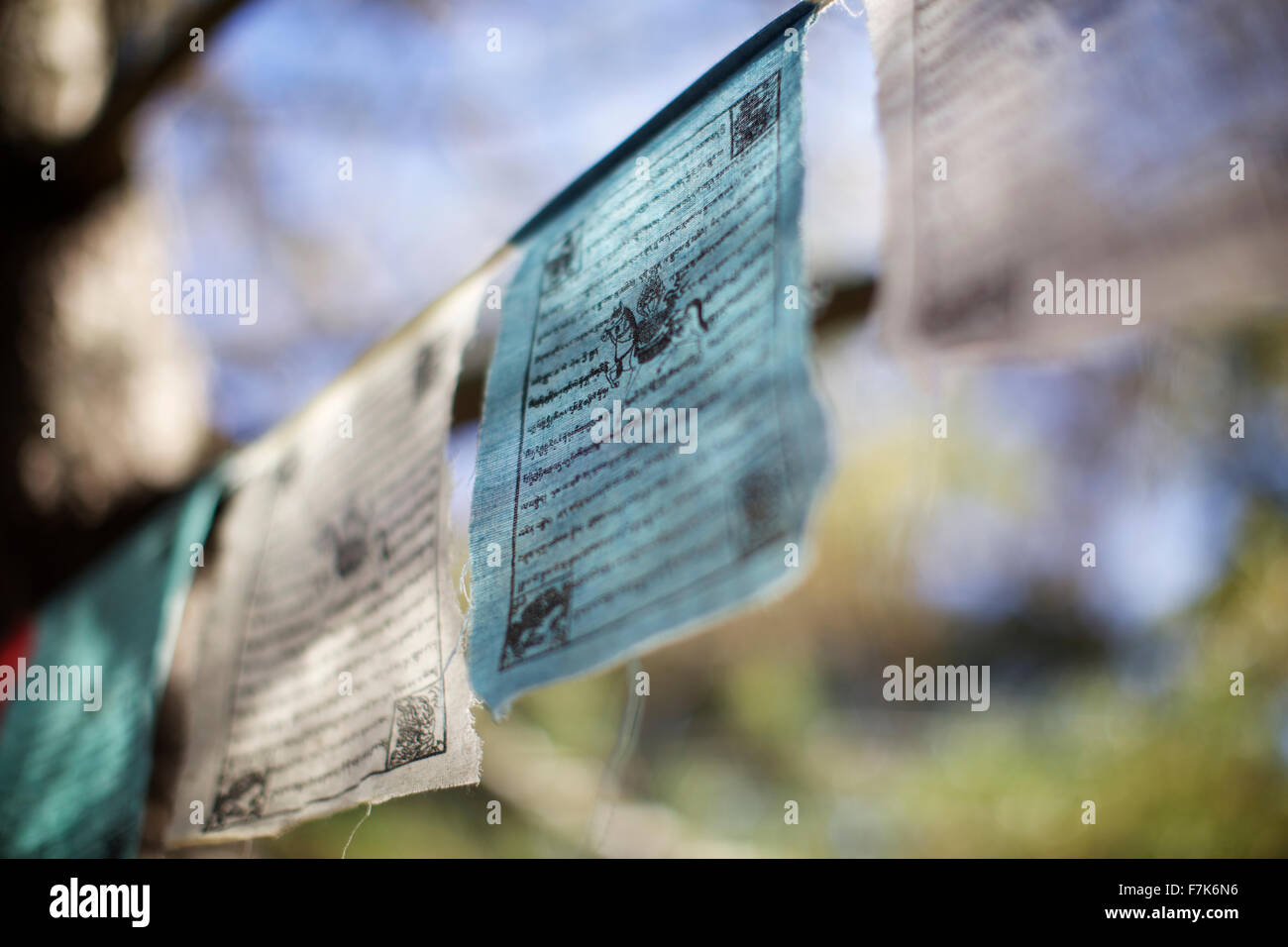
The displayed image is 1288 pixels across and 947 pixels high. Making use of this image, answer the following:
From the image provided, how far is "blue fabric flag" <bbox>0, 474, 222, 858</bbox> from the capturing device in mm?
915

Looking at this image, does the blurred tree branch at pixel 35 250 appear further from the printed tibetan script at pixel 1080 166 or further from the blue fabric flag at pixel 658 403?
the printed tibetan script at pixel 1080 166

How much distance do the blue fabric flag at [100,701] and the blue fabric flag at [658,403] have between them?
1.94 feet

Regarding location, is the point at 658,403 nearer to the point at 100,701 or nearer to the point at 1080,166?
the point at 1080,166

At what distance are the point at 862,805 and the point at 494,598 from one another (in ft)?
7.03

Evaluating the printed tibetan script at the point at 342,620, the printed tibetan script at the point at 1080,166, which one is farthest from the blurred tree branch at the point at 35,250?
the printed tibetan script at the point at 1080,166

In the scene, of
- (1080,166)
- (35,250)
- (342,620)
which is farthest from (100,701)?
(1080,166)

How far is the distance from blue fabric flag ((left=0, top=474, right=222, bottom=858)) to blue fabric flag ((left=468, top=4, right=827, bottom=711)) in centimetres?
59

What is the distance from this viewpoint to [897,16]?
0.49 metres

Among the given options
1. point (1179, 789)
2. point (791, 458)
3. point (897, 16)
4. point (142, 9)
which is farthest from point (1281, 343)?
point (142, 9)

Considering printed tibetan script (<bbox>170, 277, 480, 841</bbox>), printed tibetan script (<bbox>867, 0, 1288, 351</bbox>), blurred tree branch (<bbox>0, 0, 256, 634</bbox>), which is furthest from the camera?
blurred tree branch (<bbox>0, 0, 256, 634</bbox>)

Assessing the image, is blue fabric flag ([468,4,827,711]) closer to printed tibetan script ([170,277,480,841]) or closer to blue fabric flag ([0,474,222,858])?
printed tibetan script ([170,277,480,841])

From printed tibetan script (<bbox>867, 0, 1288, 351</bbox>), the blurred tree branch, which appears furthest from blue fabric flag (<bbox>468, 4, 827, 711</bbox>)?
the blurred tree branch
